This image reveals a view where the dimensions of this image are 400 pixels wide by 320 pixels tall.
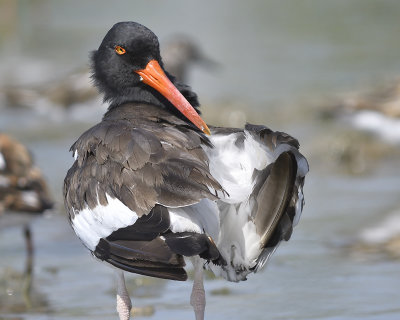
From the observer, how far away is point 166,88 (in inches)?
214

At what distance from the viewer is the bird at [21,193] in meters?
7.77

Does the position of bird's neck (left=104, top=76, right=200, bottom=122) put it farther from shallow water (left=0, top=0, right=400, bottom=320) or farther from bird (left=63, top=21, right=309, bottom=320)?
shallow water (left=0, top=0, right=400, bottom=320)

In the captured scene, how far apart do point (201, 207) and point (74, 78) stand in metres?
10.7

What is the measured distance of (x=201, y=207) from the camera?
4.63 m

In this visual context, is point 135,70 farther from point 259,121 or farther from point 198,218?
point 259,121

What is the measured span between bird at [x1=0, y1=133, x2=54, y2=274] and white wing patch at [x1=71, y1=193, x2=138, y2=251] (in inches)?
104

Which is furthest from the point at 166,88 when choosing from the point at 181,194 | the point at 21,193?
the point at 21,193

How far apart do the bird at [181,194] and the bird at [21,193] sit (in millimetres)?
2607

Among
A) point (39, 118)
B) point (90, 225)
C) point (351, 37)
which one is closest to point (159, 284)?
point (90, 225)

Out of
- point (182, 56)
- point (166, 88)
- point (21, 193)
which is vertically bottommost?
point (166, 88)

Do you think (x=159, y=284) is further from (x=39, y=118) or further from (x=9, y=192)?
(x=39, y=118)

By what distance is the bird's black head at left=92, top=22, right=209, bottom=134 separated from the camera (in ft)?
18.1

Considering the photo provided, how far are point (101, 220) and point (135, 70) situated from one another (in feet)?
3.71

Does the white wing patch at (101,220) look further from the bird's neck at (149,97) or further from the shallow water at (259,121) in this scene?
the shallow water at (259,121)
